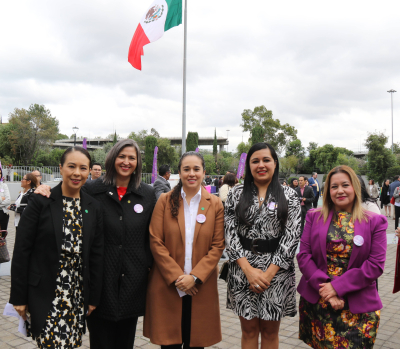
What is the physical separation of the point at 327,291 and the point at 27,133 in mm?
33586

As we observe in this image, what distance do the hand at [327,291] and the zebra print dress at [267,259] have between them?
0.30 metres

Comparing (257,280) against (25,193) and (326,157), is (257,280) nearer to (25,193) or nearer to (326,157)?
(25,193)

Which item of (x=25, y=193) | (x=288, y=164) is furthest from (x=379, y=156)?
(x=25, y=193)

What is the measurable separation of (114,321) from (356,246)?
6.43ft

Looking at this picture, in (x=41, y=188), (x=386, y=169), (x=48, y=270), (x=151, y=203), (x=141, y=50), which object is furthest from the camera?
(x=386, y=169)

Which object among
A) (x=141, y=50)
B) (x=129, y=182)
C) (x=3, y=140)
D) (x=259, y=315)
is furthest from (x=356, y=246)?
(x=3, y=140)

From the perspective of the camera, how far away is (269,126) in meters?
48.1

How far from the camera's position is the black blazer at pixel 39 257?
2318mm

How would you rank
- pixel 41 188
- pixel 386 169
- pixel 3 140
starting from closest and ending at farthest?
pixel 41 188 < pixel 386 169 < pixel 3 140

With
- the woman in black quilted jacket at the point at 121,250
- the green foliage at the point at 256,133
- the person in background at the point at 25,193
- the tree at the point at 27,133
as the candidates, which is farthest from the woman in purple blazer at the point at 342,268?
the green foliage at the point at 256,133

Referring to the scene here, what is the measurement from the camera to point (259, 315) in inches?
104

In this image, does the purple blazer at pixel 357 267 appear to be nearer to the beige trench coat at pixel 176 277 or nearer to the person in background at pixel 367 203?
the person in background at pixel 367 203

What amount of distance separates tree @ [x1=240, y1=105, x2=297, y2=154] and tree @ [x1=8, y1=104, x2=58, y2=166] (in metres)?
27.7

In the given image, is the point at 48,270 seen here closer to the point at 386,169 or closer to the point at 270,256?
the point at 270,256
